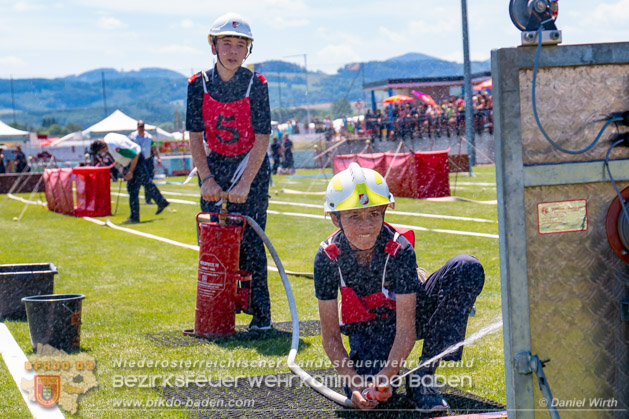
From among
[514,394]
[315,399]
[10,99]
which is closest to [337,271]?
[315,399]

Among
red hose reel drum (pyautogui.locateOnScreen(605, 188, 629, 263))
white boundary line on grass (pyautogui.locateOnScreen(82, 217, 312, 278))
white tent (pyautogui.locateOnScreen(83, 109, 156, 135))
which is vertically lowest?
white boundary line on grass (pyautogui.locateOnScreen(82, 217, 312, 278))

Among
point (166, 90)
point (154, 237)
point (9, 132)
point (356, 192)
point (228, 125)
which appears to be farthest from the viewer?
point (166, 90)

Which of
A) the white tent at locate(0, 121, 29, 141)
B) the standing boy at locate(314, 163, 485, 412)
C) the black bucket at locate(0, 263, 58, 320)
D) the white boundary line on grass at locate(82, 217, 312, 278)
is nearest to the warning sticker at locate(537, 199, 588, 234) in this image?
the standing boy at locate(314, 163, 485, 412)

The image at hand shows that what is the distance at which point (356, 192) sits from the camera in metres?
4.04

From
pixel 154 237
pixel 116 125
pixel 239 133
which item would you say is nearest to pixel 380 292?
pixel 239 133

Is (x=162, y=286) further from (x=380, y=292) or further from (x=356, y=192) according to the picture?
(x=356, y=192)

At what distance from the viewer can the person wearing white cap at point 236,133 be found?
19.1 feet

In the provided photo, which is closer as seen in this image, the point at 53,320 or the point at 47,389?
the point at 47,389

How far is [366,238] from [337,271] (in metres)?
Answer: 0.23

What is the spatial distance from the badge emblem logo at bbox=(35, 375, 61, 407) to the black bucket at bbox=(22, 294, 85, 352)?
635 millimetres

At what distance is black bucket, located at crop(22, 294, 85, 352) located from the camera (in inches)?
208

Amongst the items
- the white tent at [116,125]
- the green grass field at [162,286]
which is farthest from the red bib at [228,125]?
the white tent at [116,125]

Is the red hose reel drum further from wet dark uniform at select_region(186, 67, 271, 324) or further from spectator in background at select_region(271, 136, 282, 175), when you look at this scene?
spectator in background at select_region(271, 136, 282, 175)

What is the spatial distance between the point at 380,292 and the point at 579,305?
138 centimetres
